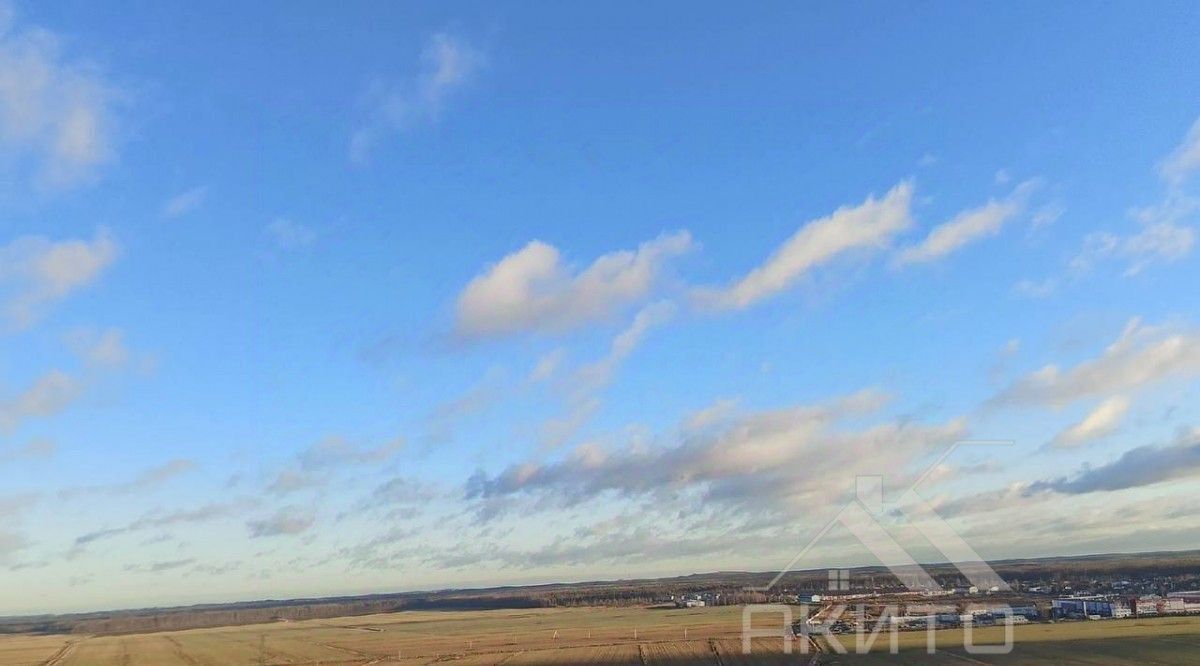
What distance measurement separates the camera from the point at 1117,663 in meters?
52.8

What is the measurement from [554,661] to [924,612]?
4744 centimetres

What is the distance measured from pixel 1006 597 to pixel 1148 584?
38.2 m

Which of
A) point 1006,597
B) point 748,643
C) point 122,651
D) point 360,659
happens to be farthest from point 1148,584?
point 122,651

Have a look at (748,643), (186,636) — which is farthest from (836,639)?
(186,636)

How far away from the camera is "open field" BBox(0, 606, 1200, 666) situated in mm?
59906

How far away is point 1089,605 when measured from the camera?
9838 centimetres

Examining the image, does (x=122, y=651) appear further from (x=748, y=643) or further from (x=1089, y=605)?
Result: (x=1089, y=605)

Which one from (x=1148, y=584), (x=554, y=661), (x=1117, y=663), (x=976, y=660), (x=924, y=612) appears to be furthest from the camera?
(x=1148, y=584)

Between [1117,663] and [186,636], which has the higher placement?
[1117,663]

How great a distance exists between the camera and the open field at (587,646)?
2359 inches

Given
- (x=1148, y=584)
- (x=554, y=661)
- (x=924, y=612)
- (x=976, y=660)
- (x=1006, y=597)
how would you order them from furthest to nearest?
(x=1148, y=584), (x=1006, y=597), (x=924, y=612), (x=554, y=661), (x=976, y=660)

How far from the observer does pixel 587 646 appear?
84.9 m

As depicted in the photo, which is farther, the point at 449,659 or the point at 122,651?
the point at 122,651

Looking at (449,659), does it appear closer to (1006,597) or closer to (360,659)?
(360,659)
